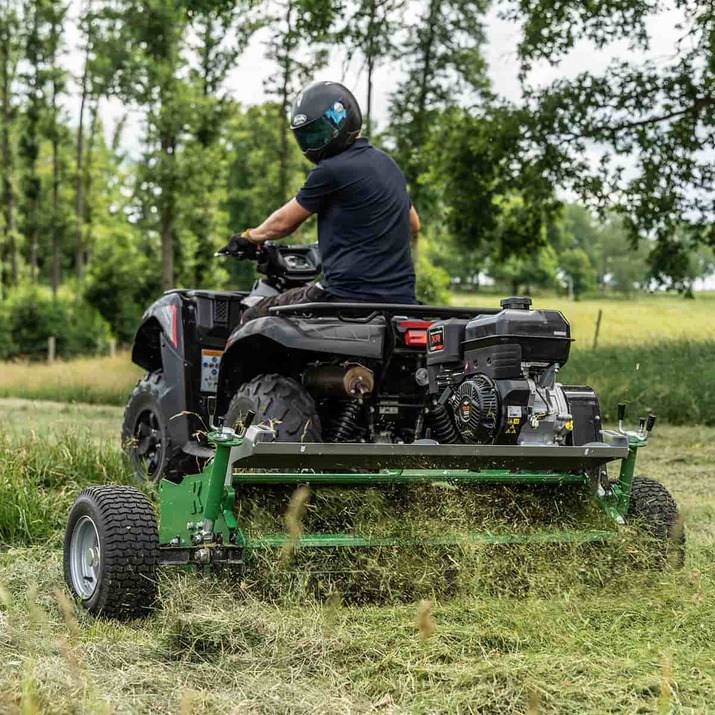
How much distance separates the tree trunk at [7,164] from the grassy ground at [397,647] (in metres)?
32.9

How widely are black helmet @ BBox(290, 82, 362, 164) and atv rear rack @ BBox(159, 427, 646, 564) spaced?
1.34 meters

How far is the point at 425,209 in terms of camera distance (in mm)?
25922

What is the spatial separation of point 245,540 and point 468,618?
761 mm

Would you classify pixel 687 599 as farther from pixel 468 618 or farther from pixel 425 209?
pixel 425 209

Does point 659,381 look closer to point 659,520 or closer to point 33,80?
point 659,520

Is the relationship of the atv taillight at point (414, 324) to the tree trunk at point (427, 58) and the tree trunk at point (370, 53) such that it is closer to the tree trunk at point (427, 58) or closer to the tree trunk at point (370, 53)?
the tree trunk at point (370, 53)

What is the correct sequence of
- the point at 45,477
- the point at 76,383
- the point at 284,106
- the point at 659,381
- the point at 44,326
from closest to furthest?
the point at 45,477 < the point at 659,381 < the point at 76,383 < the point at 284,106 < the point at 44,326

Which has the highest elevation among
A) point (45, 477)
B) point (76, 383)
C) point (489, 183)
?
point (489, 183)

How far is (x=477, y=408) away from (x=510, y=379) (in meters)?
0.15

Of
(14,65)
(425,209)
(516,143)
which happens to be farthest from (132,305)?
(516,143)

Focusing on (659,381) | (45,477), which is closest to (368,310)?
(45,477)

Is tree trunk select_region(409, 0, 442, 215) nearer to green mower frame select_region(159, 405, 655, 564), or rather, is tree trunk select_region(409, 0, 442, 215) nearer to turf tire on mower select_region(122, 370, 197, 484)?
turf tire on mower select_region(122, 370, 197, 484)

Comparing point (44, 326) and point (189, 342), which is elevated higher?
point (189, 342)

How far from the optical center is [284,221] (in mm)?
4637
